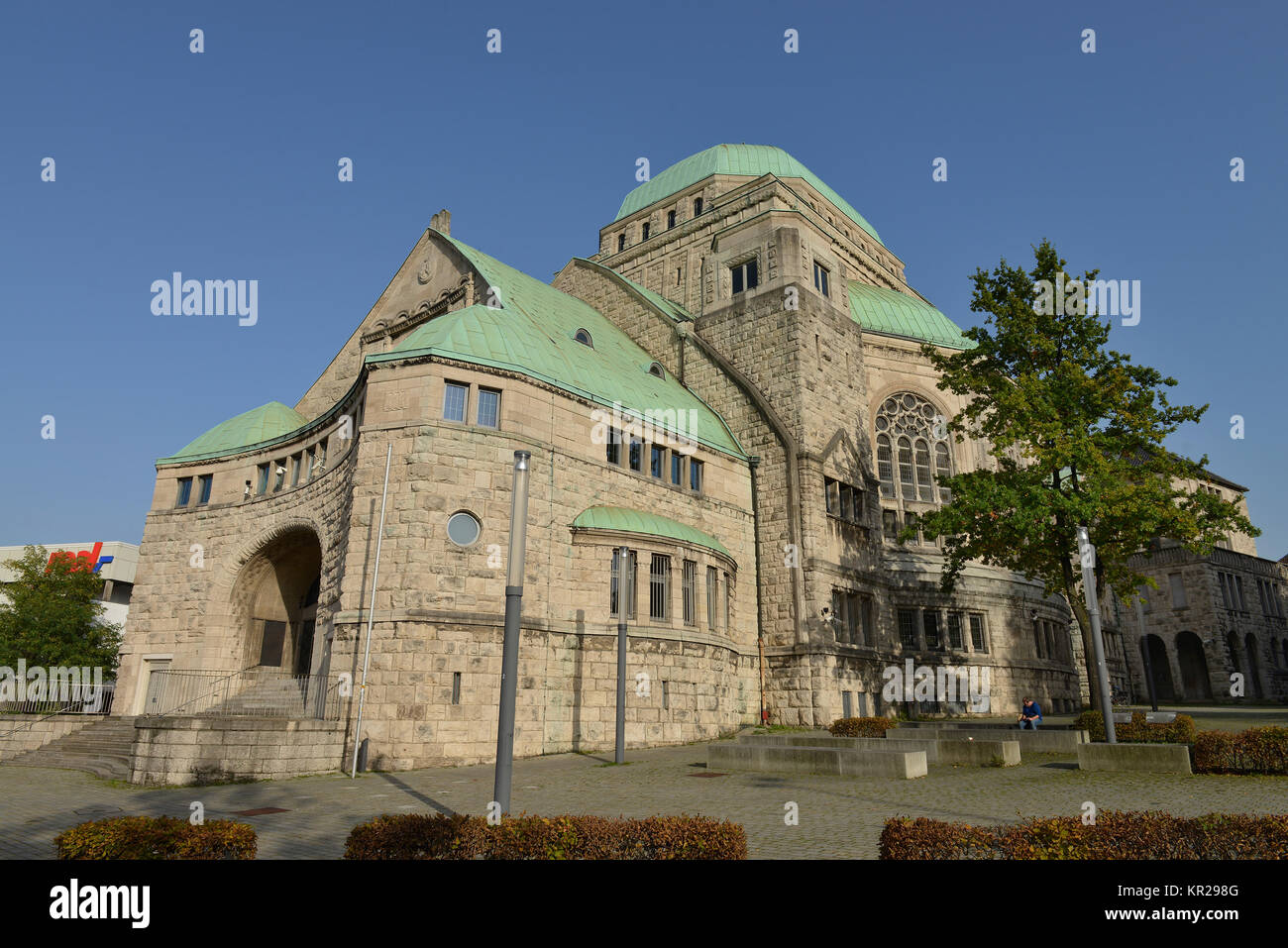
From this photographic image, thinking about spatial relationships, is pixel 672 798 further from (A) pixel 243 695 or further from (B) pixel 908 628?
(B) pixel 908 628

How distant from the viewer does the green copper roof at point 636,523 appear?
25.7m

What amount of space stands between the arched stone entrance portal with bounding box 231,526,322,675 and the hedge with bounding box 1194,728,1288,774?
27.9m

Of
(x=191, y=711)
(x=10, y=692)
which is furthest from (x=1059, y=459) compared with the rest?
(x=10, y=692)

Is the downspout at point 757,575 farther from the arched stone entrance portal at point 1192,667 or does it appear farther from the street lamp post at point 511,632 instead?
the arched stone entrance portal at point 1192,667

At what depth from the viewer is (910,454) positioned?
1583 inches

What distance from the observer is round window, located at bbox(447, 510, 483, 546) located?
2258 centimetres

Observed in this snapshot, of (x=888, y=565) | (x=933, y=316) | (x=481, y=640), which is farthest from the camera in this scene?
(x=933, y=316)

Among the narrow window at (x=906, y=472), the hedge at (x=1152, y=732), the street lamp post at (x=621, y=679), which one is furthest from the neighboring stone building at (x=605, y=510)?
the hedge at (x=1152, y=732)

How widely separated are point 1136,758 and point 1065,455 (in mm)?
9041

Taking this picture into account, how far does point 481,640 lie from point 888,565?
2167cm

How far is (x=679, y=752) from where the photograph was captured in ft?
76.5

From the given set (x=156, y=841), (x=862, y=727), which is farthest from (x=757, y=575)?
(x=156, y=841)

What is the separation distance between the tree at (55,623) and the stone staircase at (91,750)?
17639 millimetres
